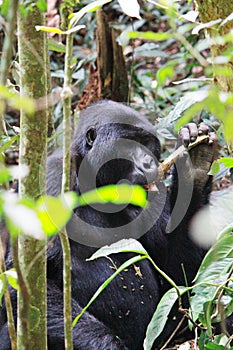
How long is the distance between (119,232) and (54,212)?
3.04m

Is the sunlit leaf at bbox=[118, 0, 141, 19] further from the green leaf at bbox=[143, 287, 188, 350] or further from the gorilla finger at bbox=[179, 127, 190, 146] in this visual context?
the gorilla finger at bbox=[179, 127, 190, 146]

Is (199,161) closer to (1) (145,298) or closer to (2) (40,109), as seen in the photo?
(1) (145,298)

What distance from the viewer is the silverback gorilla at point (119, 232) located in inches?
156

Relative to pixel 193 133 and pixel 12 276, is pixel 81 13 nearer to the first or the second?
pixel 12 276

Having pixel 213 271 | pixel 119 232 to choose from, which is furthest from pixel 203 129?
pixel 213 271

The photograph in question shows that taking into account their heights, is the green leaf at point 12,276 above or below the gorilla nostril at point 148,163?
above

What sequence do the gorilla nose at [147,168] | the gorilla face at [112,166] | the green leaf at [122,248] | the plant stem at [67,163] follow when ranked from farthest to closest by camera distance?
the gorilla face at [112,166], the gorilla nose at [147,168], the green leaf at [122,248], the plant stem at [67,163]

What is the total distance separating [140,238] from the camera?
14.2 feet

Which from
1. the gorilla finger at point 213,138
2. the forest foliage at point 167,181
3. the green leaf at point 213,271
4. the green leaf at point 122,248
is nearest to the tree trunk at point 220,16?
the forest foliage at point 167,181

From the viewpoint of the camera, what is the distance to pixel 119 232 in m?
4.24

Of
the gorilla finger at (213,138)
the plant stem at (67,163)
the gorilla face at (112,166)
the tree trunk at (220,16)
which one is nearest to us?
the plant stem at (67,163)

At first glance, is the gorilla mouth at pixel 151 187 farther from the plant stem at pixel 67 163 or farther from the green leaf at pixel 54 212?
the green leaf at pixel 54 212

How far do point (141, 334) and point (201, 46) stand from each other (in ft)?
7.73

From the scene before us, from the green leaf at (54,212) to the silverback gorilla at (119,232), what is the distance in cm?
257
